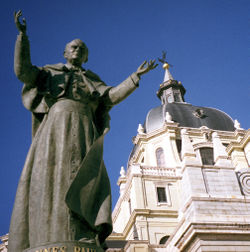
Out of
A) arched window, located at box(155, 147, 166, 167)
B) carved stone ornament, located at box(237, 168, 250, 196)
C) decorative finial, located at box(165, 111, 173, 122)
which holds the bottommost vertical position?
carved stone ornament, located at box(237, 168, 250, 196)

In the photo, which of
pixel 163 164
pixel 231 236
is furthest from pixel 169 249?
pixel 163 164

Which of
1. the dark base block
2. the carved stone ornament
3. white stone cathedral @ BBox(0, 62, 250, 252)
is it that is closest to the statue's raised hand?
the dark base block

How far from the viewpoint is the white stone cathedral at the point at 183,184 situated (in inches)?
631

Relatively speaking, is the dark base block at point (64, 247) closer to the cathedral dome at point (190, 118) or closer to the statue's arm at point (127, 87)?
the statue's arm at point (127, 87)

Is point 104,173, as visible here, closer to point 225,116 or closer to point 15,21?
point 15,21

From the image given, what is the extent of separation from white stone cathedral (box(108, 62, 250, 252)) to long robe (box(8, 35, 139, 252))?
40.9 ft

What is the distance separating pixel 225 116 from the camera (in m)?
52.2

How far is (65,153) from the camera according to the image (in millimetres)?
3924

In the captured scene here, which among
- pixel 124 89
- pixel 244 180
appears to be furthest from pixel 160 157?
pixel 124 89

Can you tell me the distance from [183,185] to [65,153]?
15.6 metres

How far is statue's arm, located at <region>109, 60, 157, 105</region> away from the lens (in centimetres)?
444

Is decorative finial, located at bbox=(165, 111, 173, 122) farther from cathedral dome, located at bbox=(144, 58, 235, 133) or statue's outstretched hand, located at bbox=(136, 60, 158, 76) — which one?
statue's outstretched hand, located at bbox=(136, 60, 158, 76)

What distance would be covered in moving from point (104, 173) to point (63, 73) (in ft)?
4.63

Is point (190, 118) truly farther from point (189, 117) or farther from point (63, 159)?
→ point (63, 159)
